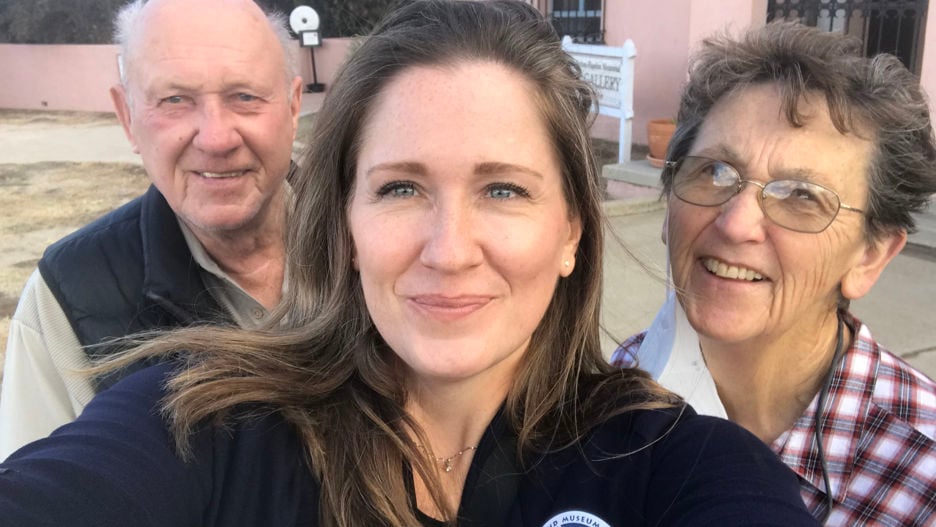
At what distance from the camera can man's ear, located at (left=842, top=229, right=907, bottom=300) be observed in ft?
6.00

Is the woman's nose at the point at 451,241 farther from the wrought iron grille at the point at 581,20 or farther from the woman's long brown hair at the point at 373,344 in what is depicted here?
the wrought iron grille at the point at 581,20

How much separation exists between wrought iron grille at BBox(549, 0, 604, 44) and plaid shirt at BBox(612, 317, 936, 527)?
7.77 m

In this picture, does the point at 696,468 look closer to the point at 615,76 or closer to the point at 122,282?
the point at 122,282

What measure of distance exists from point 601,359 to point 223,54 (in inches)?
52.2

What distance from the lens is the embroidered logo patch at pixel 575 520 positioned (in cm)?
136

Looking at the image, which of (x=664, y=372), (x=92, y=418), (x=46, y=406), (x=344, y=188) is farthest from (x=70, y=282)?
(x=664, y=372)

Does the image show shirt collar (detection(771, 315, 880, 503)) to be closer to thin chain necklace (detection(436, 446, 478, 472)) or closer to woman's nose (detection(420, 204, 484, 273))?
thin chain necklace (detection(436, 446, 478, 472))

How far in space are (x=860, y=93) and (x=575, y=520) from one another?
3.64ft

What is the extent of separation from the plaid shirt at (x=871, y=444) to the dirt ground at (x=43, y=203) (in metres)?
4.54

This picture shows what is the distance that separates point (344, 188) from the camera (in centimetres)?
158

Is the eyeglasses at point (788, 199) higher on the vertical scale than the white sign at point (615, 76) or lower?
higher

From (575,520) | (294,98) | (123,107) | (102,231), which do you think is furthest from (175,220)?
(575,520)

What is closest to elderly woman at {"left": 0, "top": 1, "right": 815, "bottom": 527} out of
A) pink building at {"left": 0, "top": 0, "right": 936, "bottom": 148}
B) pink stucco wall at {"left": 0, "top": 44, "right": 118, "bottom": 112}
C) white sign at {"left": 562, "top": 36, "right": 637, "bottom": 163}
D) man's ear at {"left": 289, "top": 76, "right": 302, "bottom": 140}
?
man's ear at {"left": 289, "top": 76, "right": 302, "bottom": 140}

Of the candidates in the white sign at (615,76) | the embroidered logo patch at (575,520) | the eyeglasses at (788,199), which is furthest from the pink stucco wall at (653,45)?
the embroidered logo patch at (575,520)
